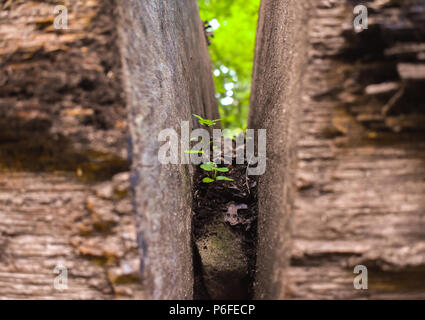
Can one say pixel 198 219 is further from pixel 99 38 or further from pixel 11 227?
A: pixel 99 38

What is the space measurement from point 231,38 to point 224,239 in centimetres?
607

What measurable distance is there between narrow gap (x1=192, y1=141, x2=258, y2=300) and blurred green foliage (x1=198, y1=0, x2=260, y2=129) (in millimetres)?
3320

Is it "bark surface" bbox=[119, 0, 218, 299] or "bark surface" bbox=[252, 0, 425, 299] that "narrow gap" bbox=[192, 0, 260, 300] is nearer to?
"bark surface" bbox=[119, 0, 218, 299]

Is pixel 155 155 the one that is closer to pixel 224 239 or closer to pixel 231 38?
pixel 224 239

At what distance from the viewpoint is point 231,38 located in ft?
22.5

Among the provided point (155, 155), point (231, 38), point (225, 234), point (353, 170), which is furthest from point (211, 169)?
point (231, 38)

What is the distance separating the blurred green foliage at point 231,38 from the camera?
640cm

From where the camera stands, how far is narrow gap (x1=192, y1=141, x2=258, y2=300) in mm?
2160

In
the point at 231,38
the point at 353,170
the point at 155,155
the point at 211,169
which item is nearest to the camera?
the point at 353,170

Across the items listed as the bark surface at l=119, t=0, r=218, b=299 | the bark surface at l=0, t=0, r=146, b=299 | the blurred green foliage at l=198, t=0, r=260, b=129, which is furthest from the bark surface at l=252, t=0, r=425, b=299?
the blurred green foliage at l=198, t=0, r=260, b=129

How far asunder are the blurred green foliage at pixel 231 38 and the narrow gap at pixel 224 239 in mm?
3320

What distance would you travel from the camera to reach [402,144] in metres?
1.41
